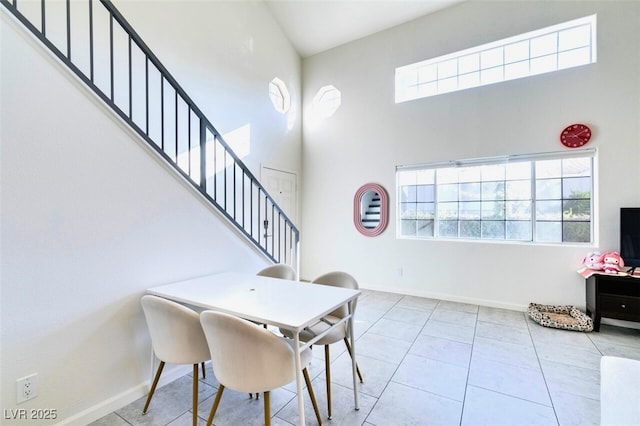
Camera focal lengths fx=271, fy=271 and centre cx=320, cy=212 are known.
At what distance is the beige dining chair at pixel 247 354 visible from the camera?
4.35ft

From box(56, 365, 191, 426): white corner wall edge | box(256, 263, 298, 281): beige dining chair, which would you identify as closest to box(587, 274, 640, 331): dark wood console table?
box(256, 263, 298, 281): beige dining chair

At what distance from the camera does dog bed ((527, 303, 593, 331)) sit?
3016 millimetres

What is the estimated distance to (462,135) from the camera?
404cm

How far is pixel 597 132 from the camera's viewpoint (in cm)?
327

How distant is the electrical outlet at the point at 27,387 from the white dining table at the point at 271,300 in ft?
2.20

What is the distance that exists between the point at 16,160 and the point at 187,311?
1180 mm

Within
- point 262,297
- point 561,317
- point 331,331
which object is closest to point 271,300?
point 262,297

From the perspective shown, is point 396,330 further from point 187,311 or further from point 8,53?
point 8,53

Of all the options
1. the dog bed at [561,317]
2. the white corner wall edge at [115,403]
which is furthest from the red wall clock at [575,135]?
the white corner wall edge at [115,403]

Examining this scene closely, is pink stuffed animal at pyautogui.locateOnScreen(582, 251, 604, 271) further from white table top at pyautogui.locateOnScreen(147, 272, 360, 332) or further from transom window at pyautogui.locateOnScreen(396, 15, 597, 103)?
white table top at pyautogui.locateOnScreen(147, 272, 360, 332)

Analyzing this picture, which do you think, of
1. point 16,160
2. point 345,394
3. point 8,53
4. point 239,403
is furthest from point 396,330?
point 8,53

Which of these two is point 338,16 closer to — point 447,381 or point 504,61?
point 504,61

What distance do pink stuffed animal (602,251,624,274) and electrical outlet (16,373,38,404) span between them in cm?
501

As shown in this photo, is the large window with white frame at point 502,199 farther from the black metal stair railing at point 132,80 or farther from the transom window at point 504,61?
the black metal stair railing at point 132,80
